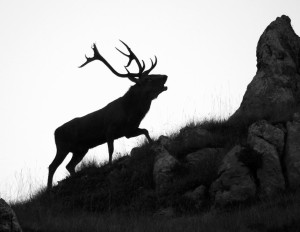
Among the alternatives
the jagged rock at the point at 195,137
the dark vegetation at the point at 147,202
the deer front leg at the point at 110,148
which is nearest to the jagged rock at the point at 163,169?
the dark vegetation at the point at 147,202

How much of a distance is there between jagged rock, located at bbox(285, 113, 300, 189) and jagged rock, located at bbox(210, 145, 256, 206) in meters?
0.71

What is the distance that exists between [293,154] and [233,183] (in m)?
1.27

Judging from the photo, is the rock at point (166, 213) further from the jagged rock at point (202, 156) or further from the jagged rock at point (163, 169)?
the jagged rock at point (202, 156)

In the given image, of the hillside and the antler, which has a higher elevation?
the antler

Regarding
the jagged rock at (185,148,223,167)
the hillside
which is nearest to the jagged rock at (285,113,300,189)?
the hillside

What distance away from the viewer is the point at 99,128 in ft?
52.0

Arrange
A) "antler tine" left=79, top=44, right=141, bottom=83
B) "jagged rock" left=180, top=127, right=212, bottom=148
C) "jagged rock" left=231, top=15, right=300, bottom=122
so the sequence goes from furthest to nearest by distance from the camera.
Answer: "antler tine" left=79, top=44, right=141, bottom=83 < "jagged rock" left=231, top=15, right=300, bottom=122 < "jagged rock" left=180, top=127, right=212, bottom=148

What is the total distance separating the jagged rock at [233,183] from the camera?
1098 cm

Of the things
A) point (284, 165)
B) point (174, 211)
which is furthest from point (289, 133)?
point (174, 211)

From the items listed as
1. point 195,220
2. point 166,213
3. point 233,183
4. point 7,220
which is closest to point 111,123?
point 166,213

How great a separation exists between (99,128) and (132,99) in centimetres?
114

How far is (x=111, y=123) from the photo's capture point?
1559 centimetres

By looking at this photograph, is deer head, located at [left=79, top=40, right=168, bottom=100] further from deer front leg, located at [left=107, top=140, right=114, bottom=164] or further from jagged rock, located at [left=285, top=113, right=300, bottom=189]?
jagged rock, located at [left=285, top=113, right=300, bottom=189]

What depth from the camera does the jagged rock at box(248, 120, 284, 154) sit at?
1176 cm
